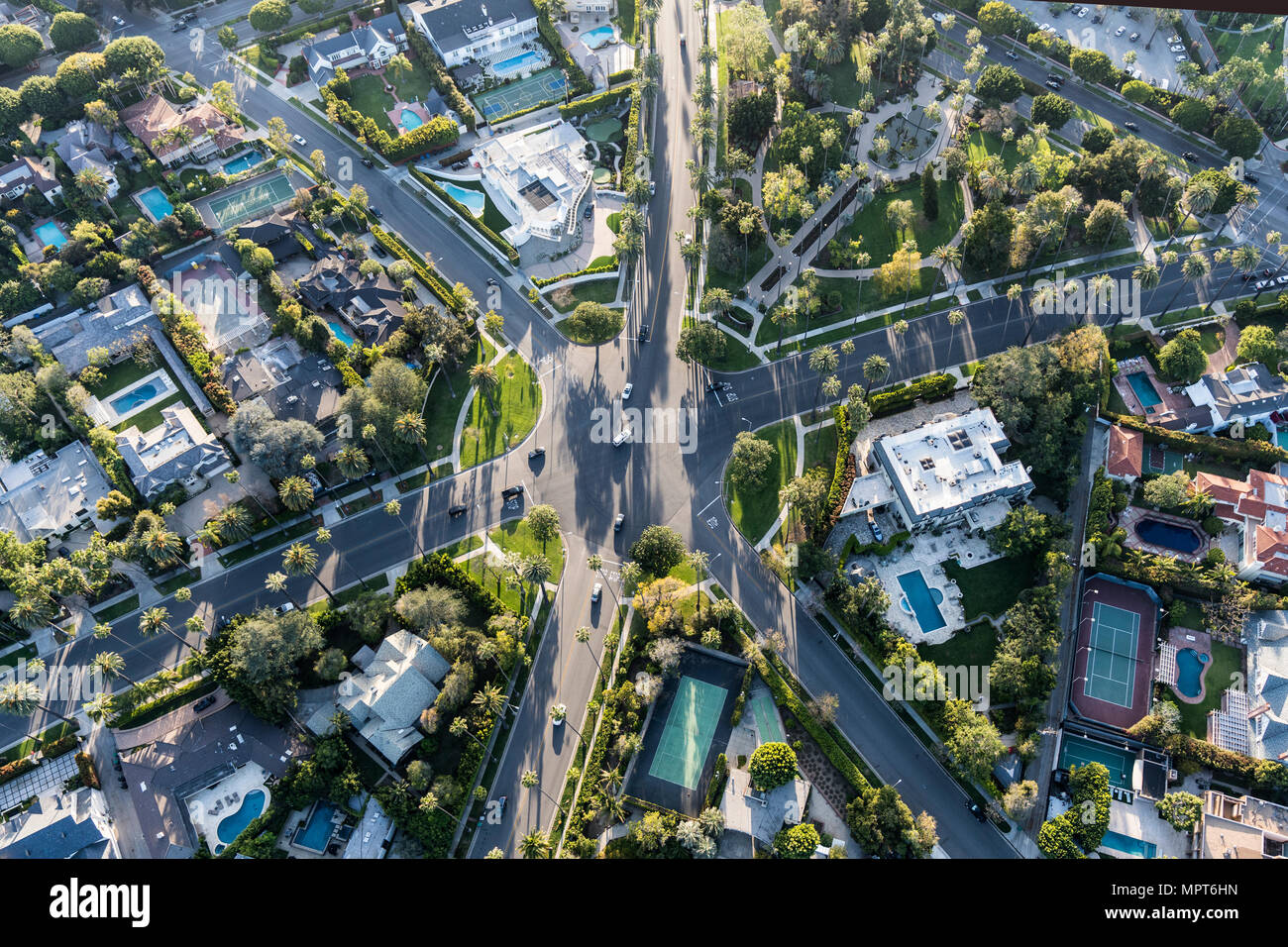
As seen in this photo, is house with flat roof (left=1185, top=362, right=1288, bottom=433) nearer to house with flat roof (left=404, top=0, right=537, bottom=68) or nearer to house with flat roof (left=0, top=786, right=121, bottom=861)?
house with flat roof (left=404, top=0, right=537, bottom=68)

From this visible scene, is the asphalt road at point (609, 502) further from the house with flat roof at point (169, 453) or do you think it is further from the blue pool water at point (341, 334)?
the blue pool water at point (341, 334)

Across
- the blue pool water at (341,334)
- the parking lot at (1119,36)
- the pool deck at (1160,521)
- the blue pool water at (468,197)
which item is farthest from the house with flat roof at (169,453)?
the parking lot at (1119,36)

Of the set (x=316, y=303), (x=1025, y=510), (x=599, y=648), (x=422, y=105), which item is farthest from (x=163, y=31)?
(x=1025, y=510)

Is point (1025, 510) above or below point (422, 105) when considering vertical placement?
below

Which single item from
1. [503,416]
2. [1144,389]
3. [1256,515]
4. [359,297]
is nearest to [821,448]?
[503,416]

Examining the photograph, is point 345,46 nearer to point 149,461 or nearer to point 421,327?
point 421,327

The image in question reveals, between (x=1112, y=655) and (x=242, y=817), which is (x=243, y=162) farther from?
(x=1112, y=655)
